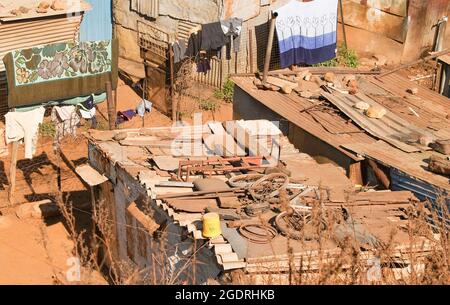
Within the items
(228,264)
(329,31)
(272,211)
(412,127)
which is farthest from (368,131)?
(329,31)

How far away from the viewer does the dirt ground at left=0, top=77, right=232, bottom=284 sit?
1370 cm

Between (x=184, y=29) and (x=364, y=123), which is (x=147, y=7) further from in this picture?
(x=364, y=123)

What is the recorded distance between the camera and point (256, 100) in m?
15.3

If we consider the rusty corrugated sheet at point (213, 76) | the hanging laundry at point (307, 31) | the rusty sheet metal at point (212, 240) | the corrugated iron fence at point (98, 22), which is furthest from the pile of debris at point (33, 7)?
the rusty sheet metal at point (212, 240)

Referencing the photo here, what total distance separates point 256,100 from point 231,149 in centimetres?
353

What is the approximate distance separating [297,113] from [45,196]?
21.6 ft

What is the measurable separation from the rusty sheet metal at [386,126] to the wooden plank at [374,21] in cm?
906

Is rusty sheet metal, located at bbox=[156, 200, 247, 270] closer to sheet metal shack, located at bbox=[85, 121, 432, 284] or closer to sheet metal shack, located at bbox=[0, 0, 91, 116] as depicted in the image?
sheet metal shack, located at bbox=[85, 121, 432, 284]

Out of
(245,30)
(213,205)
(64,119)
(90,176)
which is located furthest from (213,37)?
(213,205)

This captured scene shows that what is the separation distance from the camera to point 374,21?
23.6m

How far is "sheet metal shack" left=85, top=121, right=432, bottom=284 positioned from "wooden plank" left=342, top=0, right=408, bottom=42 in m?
11.8

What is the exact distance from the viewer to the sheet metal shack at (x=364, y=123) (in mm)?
11953

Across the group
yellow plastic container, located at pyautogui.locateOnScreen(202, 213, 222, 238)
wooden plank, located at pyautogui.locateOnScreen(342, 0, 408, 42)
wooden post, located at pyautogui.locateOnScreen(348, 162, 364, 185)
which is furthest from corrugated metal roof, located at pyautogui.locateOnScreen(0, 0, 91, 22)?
yellow plastic container, located at pyautogui.locateOnScreen(202, 213, 222, 238)

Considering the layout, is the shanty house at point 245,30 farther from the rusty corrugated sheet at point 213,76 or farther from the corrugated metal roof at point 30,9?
the corrugated metal roof at point 30,9
